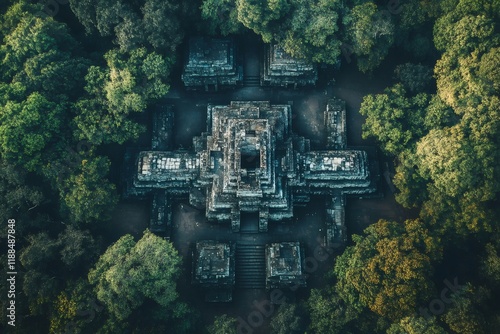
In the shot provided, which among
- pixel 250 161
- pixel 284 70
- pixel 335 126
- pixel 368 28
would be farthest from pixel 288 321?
pixel 368 28

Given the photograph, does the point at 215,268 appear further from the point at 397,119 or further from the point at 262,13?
the point at 262,13

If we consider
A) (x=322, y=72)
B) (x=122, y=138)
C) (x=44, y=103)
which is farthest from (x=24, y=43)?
(x=322, y=72)

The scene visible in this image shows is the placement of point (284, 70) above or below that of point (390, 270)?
above

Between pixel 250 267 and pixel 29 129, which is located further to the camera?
pixel 250 267

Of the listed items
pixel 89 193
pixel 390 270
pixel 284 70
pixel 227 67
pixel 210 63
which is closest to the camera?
pixel 390 270

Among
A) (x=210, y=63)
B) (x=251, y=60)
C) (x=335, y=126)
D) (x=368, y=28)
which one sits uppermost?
(x=251, y=60)

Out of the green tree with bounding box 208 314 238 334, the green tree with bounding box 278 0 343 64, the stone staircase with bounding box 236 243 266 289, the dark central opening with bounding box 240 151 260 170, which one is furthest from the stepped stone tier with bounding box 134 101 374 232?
the green tree with bounding box 208 314 238 334

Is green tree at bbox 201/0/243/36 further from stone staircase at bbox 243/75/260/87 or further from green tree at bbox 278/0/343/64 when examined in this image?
stone staircase at bbox 243/75/260/87

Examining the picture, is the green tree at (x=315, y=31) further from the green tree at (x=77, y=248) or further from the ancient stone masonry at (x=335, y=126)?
the green tree at (x=77, y=248)
